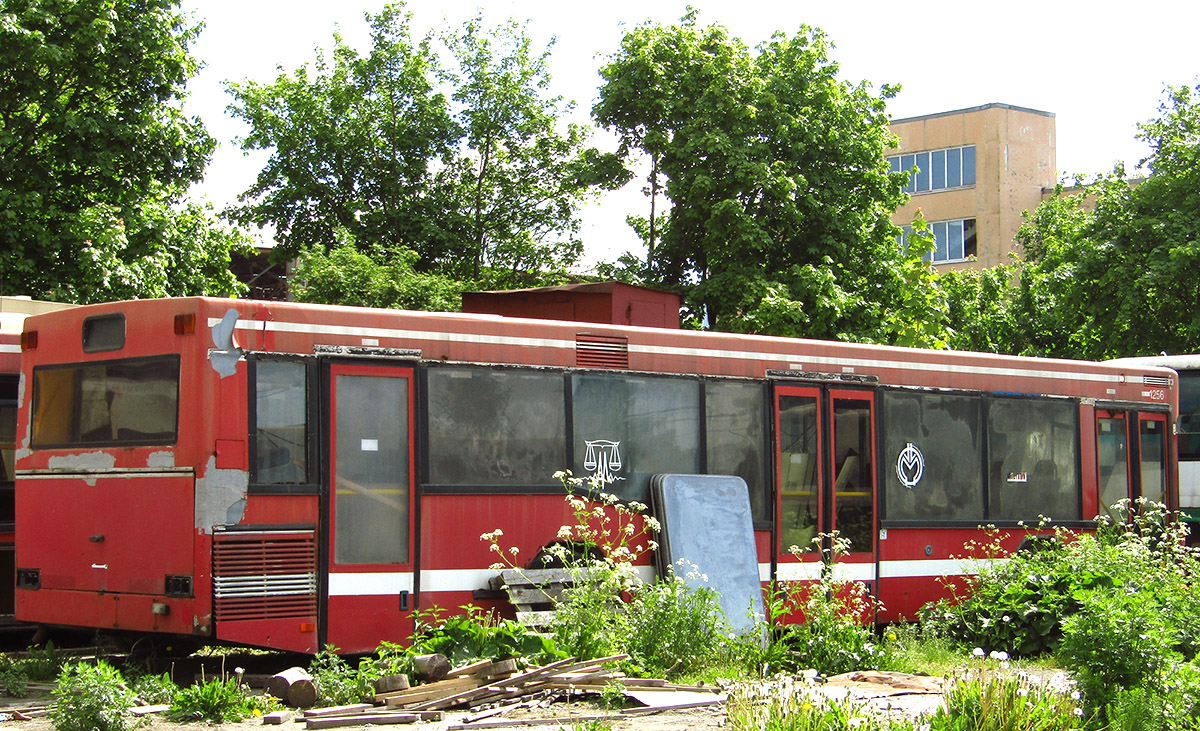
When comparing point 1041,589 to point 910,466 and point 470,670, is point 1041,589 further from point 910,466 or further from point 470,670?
point 470,670

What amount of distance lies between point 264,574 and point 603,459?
3306 mm

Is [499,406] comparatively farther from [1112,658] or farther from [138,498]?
[1112,658]

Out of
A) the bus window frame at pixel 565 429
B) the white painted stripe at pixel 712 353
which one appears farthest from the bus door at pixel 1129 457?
the bus window frame at pixel 565 429

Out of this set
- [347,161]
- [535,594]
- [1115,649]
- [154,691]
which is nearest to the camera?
[1115,649]

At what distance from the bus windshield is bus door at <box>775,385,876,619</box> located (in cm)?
584

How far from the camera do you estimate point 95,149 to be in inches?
786

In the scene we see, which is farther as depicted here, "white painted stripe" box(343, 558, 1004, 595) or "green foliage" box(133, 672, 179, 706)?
"white painted stripe" box(343, 558, 1004, 595)

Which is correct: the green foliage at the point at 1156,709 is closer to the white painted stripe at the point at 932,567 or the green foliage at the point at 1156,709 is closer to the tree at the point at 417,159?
the white painted stripe at the point at 932,567

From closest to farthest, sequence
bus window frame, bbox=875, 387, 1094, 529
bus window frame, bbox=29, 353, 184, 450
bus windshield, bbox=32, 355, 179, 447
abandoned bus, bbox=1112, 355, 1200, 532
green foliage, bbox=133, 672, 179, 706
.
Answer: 1. green foliage, bbox=133, 672, 179, 706
2. bus window frame, bbox=29, 353, 184, 450
3. bus windshield, bbox=32, 355, 179, 447
4. bus window frame, bbox=875, 387, 1094, 529
5. abandoned bus, bbox=1112, 355, 1200, 532

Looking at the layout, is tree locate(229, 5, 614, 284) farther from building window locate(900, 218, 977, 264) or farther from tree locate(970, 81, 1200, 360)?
building window locate(900, 218, 977, 264)

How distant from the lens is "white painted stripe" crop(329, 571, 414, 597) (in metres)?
9.37

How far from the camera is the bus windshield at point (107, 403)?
923 centimetres

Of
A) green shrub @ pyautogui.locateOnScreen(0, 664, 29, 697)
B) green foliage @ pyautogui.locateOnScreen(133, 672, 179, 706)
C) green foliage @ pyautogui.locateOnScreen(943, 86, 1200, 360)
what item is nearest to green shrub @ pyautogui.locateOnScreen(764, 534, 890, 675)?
green foliage @ pyautogui.locateOnScreen(133, 672, 179, 706)

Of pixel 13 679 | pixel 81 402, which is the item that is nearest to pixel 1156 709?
pixel 13 679
